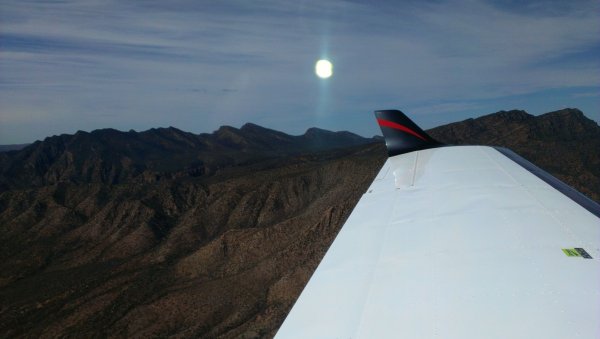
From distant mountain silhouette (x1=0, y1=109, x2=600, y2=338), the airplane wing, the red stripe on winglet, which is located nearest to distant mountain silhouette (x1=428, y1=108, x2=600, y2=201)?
distant mountain silhouette (x1=0, y1=109, x2=600, y2=338)

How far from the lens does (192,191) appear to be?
67375 mm

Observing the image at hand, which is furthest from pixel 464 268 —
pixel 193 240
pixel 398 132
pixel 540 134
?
pixel 540 134

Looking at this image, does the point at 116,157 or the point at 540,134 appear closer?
the point at 540,134

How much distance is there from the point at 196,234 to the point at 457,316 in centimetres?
5211

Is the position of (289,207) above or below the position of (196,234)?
above

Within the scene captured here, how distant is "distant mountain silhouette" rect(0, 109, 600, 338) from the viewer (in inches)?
1153

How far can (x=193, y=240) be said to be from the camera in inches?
1977

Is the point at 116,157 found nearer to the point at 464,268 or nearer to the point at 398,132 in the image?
the point at 398,132

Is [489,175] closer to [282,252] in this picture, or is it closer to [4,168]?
[282,252]

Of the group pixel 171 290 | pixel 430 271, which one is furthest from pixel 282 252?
pixel 430 271

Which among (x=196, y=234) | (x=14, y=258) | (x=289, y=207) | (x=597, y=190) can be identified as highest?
(x=597, y=190)

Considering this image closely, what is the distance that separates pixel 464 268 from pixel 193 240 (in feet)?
166

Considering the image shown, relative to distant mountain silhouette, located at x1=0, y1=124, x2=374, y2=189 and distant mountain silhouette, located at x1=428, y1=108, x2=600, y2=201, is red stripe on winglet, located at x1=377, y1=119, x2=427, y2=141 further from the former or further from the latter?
distant mountain silhouette, located at x1=0, y1=124, x2=374, y2=189

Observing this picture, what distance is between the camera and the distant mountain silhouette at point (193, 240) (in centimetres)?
2928
